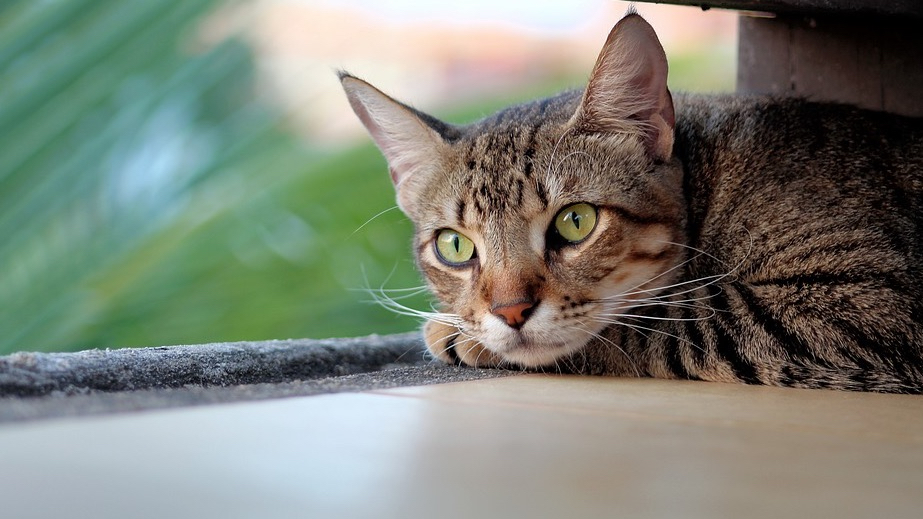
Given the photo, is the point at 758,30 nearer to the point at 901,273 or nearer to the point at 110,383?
the point at 901,273

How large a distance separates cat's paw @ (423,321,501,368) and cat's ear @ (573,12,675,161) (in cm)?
60

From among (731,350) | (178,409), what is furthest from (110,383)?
(731,350)

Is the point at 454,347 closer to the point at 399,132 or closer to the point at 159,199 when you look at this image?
the point at 399,132

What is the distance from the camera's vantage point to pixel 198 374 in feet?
6.59

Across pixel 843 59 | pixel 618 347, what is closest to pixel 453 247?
pixel 618 347

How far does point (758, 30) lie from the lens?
3.13 metres

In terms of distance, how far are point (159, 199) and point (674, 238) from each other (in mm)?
2283

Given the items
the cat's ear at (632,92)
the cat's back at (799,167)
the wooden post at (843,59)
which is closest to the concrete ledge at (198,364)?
the cat's ear at (632,92)

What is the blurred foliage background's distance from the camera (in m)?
3.42

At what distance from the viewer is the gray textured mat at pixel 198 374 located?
151cm

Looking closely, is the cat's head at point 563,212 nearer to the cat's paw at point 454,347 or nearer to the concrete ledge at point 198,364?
the cat's paw at point 454,347

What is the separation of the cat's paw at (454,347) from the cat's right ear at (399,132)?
0.40 metres

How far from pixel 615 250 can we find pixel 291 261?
197 centimetres

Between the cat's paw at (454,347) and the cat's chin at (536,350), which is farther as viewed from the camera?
the cat's paw at (454,347)
